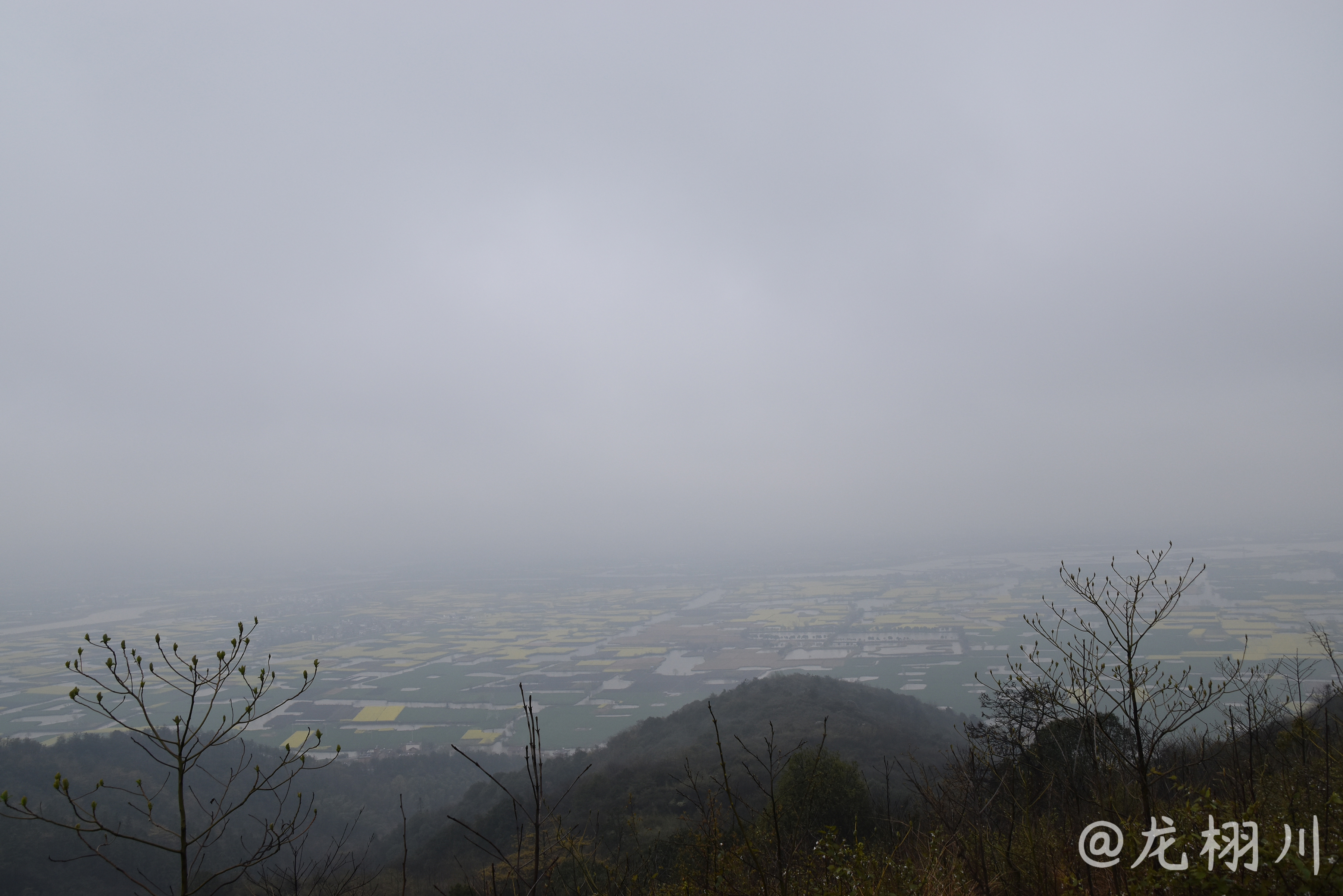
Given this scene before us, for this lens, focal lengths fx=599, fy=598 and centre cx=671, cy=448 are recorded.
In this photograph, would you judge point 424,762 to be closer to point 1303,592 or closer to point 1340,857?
point 1340,857

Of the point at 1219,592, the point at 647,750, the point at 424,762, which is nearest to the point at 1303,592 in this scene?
the point at 1219,592

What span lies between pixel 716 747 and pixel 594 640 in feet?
138

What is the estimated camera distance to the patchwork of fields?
3791cm

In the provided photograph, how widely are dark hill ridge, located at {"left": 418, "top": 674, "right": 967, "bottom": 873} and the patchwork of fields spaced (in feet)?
13.8

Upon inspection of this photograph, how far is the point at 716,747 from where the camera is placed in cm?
2809

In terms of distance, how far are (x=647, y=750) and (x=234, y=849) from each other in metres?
18.5

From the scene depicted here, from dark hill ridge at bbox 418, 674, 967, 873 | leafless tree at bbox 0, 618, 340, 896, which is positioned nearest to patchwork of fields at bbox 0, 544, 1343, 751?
dark hill ridge at bbox 418, 674, 967, 873

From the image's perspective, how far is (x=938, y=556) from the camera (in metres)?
123

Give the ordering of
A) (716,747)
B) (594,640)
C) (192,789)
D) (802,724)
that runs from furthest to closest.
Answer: (594,640), (802,724), (716,747), (192,789)

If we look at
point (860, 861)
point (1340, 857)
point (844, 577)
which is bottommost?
point (844, 577)

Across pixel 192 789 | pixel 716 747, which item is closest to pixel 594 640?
pixel 716 747

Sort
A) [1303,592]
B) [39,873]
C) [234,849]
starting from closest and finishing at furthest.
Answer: [39,873] → [234,849] → [1303,592]

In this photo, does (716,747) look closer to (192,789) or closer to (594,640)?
(192,789)

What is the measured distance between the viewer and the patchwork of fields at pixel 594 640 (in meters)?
37.9
